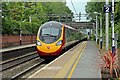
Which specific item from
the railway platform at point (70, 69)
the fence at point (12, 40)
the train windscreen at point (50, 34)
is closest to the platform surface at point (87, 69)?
the railway platform at point (70, 69)

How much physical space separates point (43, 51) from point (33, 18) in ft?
126

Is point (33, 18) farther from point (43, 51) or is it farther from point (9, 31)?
point (43, 51)

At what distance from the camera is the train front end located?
914 inches

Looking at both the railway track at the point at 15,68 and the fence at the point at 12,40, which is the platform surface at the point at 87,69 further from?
the fence at the point at 12,40

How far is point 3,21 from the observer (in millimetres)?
37625

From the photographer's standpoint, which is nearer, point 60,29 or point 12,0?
point 60,29

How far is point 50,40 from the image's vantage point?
2358cm

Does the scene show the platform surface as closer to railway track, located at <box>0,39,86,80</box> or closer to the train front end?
railway track, located at <box>0,39,86,80</box>

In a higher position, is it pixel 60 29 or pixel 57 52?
pixel 60 29

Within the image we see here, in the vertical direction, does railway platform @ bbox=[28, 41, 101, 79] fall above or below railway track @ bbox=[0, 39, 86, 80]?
above

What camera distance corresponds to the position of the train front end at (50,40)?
23.2 metres

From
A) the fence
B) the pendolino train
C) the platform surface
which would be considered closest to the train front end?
the pendolino train

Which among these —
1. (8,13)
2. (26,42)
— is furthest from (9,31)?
(26,42)

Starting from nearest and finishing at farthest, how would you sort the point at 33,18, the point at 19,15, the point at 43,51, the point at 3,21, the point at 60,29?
the point at 43,51 → the point at 60,29 → the point at 3,21 → the point at 19,15 → the point at 33,18
